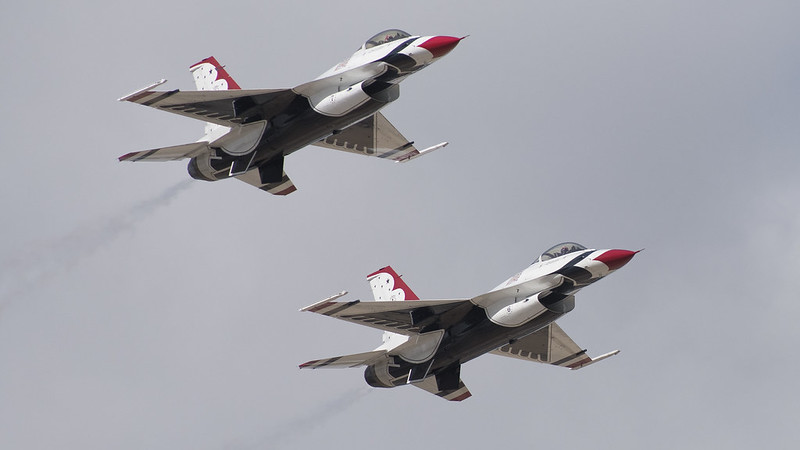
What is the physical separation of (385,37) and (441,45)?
3.19 meters

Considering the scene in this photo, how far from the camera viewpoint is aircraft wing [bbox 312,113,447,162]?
78.9 meters

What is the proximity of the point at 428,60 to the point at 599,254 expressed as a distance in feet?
33.1

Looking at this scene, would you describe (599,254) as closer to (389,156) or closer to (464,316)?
(464,316)

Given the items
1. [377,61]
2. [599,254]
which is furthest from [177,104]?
[599,254]

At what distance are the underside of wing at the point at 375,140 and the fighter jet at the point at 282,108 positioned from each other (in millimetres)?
4457

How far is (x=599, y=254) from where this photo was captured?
67.8 meters

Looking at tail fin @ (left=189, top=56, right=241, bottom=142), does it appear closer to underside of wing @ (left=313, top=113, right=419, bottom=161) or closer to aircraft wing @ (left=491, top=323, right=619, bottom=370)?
underside of wing @ (left=313, top=113, right=419, bottom=161)

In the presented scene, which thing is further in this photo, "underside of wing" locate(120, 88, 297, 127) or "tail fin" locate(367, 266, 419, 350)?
"tail fin" locate(367, 266, 419, 350)

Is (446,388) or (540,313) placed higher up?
(540,313)

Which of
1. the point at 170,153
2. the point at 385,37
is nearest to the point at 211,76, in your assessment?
the point at 170,153

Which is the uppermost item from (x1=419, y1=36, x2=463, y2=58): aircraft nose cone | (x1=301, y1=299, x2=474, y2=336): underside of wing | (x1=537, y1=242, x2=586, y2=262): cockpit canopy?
(x1=419, y1=36, x2=463, y2=58): aircraft nose cone

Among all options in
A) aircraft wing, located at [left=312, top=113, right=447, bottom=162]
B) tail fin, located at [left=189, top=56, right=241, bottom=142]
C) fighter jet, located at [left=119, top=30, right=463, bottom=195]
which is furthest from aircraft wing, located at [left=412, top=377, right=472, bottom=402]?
tail fin, located at [left=189, top=56, right=241, bottom=142]

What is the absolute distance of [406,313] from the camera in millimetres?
69750

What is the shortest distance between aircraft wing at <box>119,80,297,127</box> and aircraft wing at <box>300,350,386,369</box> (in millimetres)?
10192
